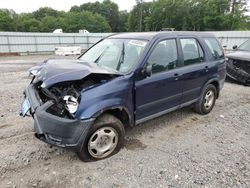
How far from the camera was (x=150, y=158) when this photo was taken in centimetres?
331

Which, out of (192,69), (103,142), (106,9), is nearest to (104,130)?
(103,142)

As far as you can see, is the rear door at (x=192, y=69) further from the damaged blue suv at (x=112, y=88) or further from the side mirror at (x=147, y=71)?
the side mirror at (x=147, y=71)

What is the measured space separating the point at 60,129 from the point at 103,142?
72cm

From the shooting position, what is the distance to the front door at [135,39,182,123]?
352 centimetres

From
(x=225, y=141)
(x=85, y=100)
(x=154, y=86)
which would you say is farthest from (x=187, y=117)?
(x=85, y=100)

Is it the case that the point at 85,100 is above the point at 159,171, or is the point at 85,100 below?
above

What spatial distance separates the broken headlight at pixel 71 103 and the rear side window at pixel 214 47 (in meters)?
3.39

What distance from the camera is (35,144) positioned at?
363 centimetres

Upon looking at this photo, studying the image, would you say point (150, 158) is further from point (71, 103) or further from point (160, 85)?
point (71, 103)

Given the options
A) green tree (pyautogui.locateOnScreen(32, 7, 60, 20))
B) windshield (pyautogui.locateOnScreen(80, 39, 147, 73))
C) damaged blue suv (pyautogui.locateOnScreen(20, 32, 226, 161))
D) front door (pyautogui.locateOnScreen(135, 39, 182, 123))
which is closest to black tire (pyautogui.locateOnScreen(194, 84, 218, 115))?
damaged blue suv (pyautogui.locateOnScreen(20, 32, 226, 161))

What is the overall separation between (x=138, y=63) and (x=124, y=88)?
1.58 ft

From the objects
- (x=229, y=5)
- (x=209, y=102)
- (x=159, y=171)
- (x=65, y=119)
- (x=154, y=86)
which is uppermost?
(x=229, y=5)

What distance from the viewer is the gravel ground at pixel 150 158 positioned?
2.81m

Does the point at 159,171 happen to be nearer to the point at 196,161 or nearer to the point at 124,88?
the point at 196,161
